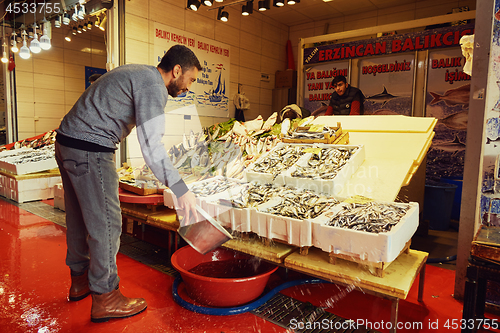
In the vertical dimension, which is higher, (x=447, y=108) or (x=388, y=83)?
(x=388, y=83)

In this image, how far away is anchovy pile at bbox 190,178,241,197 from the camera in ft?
9.55

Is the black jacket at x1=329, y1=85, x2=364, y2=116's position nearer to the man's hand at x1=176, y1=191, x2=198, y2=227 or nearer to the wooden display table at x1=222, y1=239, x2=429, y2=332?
the wooden display table at x1=222, y1=239, x2=429, y2=332

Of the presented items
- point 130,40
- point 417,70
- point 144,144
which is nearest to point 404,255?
point 144,144

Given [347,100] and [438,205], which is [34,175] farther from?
[438,205]

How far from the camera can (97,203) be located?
219 cm

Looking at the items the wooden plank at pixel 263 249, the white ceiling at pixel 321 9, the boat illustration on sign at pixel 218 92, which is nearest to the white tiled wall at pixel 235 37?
the boat illustration on sign at pixel 218 92

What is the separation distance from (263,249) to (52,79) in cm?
935

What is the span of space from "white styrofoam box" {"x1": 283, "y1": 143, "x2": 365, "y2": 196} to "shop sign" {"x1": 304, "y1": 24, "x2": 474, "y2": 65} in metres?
4.57

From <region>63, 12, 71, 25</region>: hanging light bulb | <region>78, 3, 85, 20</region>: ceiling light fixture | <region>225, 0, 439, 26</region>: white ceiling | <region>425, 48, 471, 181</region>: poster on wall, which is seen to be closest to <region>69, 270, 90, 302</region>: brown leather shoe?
<region>78, 3, 85, 20</region>: ceiling light fixture

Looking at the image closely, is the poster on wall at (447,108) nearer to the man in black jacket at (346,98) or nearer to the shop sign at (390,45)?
the shop sign at (390,45)

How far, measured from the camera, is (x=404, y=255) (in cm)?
245

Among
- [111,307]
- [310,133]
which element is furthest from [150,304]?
[310,133]

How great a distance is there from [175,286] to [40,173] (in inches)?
192

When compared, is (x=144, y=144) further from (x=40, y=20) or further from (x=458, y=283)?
(x=40, y=20)
